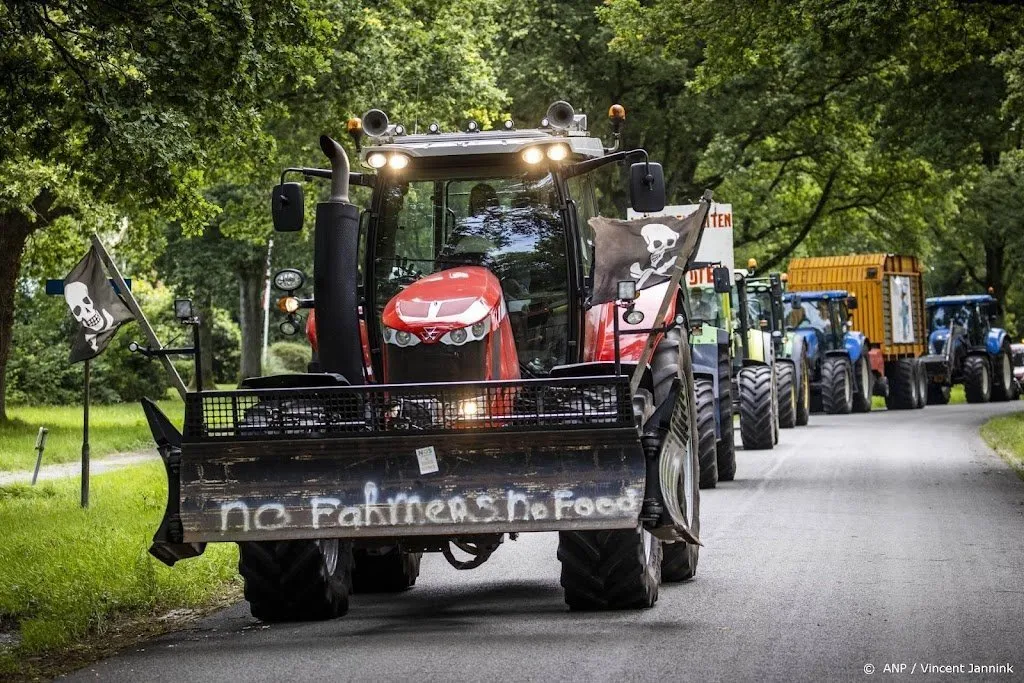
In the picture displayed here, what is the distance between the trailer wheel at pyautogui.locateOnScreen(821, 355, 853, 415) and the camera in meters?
34.4

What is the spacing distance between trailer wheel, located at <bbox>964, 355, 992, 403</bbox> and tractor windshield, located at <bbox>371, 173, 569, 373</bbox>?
33506 mm

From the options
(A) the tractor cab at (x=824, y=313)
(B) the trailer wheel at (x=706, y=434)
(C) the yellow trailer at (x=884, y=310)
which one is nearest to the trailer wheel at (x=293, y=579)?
(B) the trailer wheel at (x=706, y=434)

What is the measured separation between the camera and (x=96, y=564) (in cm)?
1227

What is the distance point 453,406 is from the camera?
9000mm

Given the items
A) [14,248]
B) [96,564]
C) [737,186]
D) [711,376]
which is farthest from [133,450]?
[737,186]

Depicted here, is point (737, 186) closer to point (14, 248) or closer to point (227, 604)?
point (14, 248)

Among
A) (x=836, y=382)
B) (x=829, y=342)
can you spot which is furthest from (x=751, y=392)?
(x=829, y=342)

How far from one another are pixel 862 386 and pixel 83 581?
2661 centimetres

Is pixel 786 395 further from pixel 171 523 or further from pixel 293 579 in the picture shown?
pixel 171 523

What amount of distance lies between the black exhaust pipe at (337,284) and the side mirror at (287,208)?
19 cm

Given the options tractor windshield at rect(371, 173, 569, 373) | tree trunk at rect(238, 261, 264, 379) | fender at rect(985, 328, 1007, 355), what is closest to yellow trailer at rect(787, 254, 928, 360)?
fender at rect(985, 328, 1007, 355)

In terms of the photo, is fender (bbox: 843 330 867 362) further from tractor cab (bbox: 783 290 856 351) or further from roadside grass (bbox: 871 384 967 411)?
roadside grass (bbox: 871 384 967 411)

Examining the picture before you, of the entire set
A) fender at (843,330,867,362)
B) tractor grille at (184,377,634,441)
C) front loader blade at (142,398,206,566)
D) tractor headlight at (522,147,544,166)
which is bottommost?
front loader blade at (142,398,206,566)

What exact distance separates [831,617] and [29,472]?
49.2 feet
